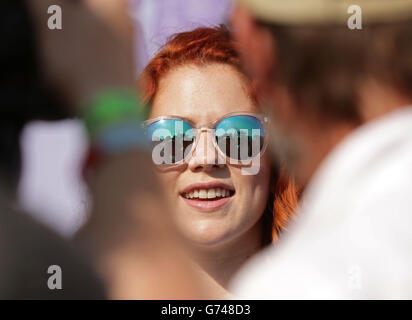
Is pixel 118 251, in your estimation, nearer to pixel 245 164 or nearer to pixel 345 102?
pixel 345 102

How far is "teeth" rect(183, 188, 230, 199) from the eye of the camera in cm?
231

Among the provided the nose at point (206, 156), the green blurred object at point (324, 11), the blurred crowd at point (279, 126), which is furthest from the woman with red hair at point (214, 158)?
the green blurred object at point (324, 11)

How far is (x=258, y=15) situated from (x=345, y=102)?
0.20m

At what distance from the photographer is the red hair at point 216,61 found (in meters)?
2.33

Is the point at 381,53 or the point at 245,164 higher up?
the point at 381,53

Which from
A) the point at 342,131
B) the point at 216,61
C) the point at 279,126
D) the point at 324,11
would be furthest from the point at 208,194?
the point at 324,11

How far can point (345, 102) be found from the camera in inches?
49.5

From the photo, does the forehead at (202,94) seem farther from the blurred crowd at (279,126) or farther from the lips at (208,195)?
the blurred crowd at (279,126)

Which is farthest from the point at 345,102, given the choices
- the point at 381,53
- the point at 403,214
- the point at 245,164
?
the point at 245,164

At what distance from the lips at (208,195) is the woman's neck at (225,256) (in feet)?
0.41

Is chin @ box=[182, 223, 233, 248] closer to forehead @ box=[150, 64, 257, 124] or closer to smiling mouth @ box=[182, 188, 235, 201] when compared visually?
smiling mouth @ box=[182, 188, 235, 201]
